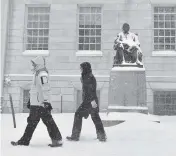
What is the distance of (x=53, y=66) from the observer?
52.4ft

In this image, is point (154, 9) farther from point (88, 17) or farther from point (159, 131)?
point (159, 131)

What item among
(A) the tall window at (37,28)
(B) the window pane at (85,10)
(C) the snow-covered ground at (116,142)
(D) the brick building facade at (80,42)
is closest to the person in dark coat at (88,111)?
(C) the snow-covered ground at (116,142)

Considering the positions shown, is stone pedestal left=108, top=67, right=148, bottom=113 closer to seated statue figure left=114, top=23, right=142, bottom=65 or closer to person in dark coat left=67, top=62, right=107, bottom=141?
Result: seated statue figure left=114, top=23, right=142, bottom=65

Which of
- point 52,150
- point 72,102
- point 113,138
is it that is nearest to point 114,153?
point 52,150

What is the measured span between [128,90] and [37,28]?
8.27 meters

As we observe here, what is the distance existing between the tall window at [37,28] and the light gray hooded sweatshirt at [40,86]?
414 inches

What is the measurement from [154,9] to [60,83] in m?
6.12

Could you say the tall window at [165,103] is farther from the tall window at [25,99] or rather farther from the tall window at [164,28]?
the tall window at [25,99]

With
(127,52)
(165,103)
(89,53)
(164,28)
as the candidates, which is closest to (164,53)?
(164,28)

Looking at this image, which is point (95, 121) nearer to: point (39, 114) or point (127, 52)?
point (39, 114)

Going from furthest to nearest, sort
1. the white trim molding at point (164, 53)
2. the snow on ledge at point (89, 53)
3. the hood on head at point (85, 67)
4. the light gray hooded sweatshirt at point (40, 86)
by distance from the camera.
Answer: the snow on ledge at point (89, 53), the white trim molding at point (164, 53), the hood on head at point (85, 67), the light gray hooded sweatshirt at point (40, 86)

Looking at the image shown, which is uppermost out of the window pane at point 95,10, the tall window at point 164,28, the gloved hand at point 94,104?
the window pane at point 95,10

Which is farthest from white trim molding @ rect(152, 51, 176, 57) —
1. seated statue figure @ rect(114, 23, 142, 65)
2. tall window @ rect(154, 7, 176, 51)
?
seated statue figure @ rect(114, 23, 142, 65)

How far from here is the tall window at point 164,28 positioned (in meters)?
16.1
